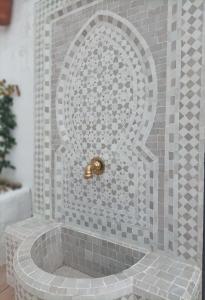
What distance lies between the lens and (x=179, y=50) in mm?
1210

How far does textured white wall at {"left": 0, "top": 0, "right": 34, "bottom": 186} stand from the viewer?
1.89 m

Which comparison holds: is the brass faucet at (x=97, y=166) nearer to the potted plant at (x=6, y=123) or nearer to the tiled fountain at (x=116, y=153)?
the tiled fountain at (x=116, y=153)

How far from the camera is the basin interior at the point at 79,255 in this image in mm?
1423

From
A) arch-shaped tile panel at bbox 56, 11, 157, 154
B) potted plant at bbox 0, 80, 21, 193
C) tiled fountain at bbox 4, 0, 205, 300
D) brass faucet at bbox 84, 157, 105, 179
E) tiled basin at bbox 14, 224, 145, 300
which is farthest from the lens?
potted plant at bbox 0, 80, 21, 193

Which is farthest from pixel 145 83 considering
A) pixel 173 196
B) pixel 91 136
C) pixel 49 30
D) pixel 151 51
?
pixel 49 30

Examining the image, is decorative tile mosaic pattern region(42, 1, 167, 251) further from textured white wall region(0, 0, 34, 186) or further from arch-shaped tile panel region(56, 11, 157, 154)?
textured white wall region(0, 0, 34, 186)

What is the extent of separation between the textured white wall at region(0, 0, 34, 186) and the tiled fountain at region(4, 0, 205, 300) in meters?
0.14

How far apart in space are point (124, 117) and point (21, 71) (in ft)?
3.24

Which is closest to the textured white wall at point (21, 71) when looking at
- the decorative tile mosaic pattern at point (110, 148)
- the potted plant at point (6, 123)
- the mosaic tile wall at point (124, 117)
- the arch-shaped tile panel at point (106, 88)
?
the potted plant at point (6, 123)

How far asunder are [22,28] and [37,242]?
1502 mm

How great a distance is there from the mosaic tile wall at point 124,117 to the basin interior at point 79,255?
0.08m

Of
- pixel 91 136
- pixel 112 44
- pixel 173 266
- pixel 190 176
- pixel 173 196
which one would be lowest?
pixel 173 266

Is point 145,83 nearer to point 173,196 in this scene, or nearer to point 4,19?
point 173,196

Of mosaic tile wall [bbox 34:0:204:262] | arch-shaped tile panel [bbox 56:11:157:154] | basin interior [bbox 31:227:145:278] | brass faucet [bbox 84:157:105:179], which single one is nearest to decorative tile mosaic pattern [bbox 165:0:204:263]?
mosaic tile wall [bbox 34:0:204:262]
